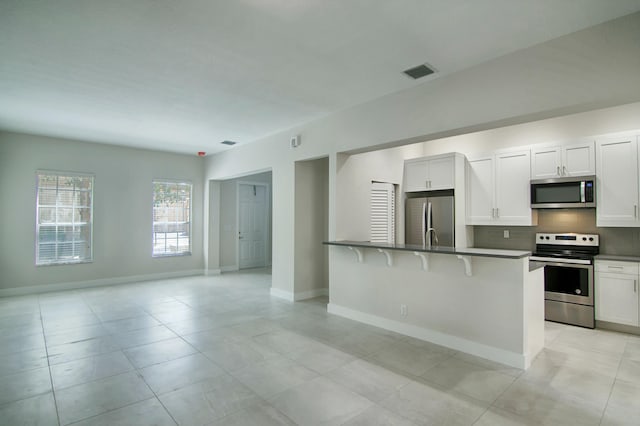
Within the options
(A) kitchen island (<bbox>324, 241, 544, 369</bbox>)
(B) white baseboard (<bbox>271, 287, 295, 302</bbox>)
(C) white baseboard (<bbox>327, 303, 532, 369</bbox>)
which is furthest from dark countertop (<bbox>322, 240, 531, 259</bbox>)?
(B) white baseboard (<bbox>271, 287, 295, 302</bbox>)

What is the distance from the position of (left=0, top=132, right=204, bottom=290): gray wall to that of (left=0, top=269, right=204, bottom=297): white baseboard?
0.12ft

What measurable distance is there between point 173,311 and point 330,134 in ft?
11.1

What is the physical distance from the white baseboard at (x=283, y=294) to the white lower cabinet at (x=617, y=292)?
4046 millimetres

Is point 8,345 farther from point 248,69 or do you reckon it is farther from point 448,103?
point 448,103

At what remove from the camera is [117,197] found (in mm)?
6770

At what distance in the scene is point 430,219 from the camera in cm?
535

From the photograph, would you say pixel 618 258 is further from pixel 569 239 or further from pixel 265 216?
pixel 265 216

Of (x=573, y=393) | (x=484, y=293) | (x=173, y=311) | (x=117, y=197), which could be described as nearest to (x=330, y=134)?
(x=484, y=293)

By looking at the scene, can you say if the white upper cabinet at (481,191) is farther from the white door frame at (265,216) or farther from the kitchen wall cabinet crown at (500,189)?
the white door frame at (265,216)

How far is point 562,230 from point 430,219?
177cm

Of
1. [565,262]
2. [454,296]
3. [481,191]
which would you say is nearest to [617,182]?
[565,262]

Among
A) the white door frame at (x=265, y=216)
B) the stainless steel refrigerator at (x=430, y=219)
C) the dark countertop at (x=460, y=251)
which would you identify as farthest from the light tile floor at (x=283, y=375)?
the white door frame at (x=265, y=216)

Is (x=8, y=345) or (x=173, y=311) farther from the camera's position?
(x=173, y=311)

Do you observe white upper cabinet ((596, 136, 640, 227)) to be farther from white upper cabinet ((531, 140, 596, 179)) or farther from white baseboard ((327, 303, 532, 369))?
white baseboard ((327, 303, 532, 369))
